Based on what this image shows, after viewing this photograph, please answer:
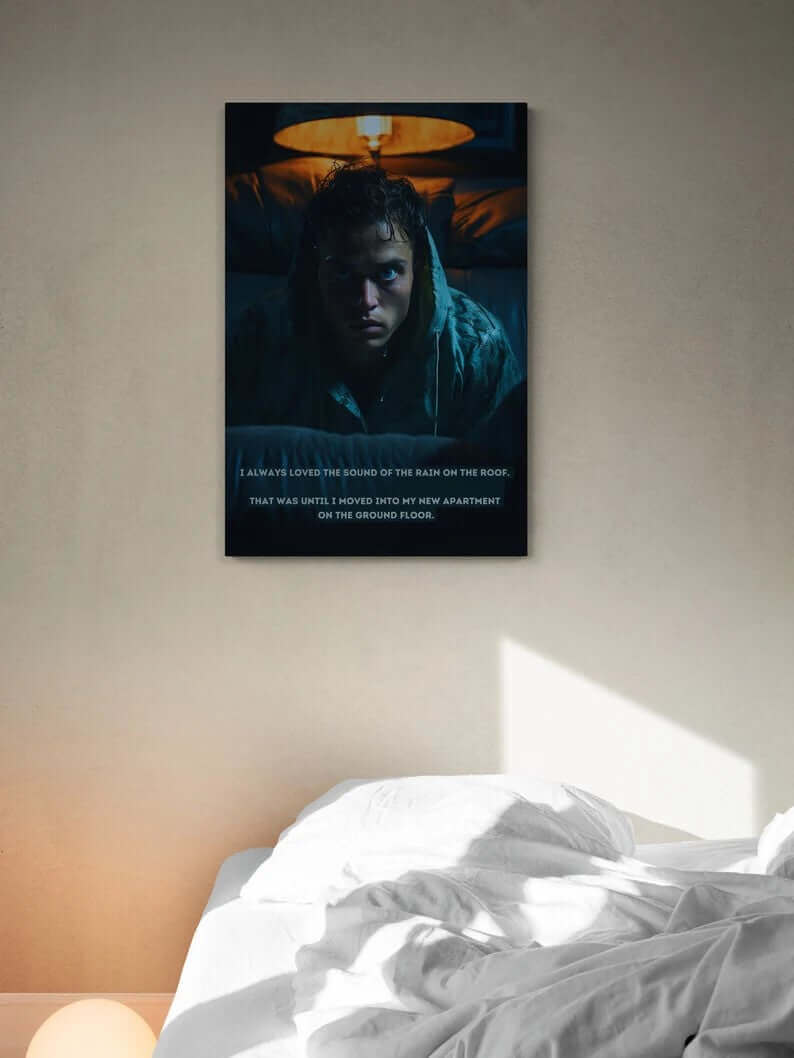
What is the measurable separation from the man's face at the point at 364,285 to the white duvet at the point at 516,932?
3.45ft

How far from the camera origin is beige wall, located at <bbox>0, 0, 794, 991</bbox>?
2.35 meters

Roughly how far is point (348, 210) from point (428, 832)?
4.75ft

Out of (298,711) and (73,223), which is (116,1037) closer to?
(298,711)

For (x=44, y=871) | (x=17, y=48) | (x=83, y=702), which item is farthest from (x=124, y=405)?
(x=44, y=871)

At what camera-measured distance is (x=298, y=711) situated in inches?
93.7

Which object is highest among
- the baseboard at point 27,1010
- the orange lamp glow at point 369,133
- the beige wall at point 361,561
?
the orange lamp glow at point 369,133

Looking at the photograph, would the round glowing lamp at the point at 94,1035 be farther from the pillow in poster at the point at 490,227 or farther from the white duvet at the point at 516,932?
the pillow in poster at the point at 490,227

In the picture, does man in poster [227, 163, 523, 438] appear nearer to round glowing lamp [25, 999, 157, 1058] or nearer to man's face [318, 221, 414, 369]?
man's face [318, 221, 414, 369]

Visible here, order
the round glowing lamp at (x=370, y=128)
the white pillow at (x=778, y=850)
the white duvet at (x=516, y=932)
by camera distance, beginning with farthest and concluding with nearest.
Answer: the round glowing lamp at (x=370, y=128) → the white pillow at (x=778, y=850) → the white duvet at (x=516, y=932)

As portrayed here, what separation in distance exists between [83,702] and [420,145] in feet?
5.16

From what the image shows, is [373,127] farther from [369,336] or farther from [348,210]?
[369,336]

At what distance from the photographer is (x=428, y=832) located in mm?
1806

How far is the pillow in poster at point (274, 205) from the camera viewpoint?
7.70 feet

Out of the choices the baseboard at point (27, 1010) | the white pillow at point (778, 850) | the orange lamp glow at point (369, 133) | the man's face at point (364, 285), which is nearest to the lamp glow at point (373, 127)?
the orange lamp glow at point (369, 133)
